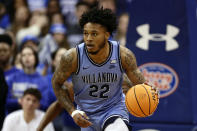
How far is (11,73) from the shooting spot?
907cm

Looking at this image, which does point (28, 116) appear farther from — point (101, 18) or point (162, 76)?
point (101, 18)

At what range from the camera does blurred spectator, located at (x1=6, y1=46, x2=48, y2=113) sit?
28.9 ft

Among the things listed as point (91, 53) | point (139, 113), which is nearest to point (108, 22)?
point (91, 53)

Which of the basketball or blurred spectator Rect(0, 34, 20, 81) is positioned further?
blurred spectator Rect(0, 34, 20, 81)

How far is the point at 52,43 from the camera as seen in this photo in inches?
423

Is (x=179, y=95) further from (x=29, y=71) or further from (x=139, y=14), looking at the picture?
(x=29, y=71)

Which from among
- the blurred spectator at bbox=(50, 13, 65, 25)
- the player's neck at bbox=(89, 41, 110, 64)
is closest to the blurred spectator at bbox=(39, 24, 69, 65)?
the blurred spectator at bbox=(50, 13, 65, 25)

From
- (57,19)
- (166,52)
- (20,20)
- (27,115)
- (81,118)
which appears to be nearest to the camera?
(81,118)

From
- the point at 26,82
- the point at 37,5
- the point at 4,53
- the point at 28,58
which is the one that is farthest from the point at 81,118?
the point at 37,5

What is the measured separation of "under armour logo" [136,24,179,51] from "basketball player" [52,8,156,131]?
4.22 ft

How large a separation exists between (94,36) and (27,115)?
2.96 m

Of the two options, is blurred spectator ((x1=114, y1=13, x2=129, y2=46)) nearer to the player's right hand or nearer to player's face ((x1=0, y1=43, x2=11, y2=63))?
player's face ((x1=0, y1=43, x2=11, y2=63))

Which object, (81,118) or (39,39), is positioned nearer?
(81,118)

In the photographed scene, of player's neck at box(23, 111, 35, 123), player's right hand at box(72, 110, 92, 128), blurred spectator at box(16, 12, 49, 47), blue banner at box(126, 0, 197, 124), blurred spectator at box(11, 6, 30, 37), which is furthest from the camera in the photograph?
blurred spectator at box(11, 6, 30, 37)
